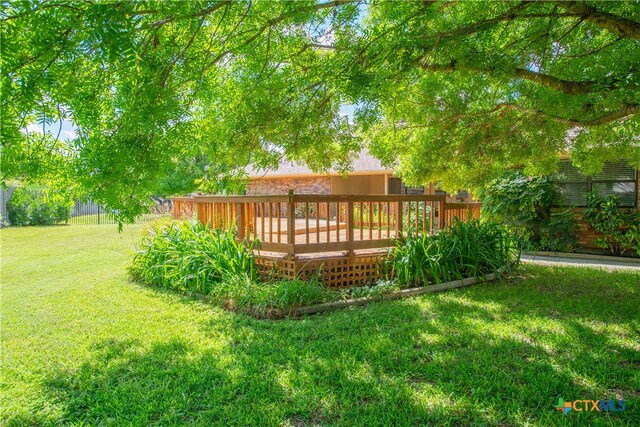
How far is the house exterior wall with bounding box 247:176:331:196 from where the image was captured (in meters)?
17.6

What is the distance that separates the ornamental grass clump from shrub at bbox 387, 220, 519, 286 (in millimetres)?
2580

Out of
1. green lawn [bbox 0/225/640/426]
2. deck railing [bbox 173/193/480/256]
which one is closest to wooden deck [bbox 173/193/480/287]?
deck railing [bbox 173/193/480/256]

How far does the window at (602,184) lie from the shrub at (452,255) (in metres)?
4.41

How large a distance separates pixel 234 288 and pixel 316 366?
2590 millimetres

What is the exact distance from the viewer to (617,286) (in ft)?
22.1

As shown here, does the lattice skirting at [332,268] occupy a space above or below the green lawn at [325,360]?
above

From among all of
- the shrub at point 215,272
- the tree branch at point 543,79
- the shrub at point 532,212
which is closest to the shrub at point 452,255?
the shrub at point 215,272

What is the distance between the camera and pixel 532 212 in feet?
35.8

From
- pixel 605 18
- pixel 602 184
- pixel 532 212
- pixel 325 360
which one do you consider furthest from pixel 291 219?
pixel 602 184

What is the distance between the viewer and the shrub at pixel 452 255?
6.83m

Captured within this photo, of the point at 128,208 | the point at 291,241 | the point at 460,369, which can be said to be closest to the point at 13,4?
the point at 128,208

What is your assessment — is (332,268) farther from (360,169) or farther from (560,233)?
(360,169)

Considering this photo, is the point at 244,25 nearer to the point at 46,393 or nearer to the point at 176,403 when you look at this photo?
the point at 176,403

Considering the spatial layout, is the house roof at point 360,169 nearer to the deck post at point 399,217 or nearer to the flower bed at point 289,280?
the deck post at point 399,217
